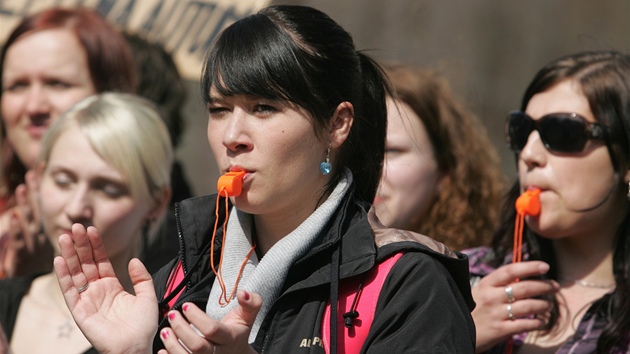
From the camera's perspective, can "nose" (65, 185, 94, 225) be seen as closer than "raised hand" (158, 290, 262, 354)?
No

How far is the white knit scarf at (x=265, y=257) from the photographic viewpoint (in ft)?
7.34

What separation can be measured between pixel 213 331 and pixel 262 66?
0.64 metres

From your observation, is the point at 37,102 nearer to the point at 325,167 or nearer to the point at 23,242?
the point at 23,242

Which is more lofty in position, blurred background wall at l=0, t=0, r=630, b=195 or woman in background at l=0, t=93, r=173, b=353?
blurred background wall at l=0, t=0, r=630, b=195

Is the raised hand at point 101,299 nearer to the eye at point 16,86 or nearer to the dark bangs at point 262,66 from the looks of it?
the dark bangs at point 262,66

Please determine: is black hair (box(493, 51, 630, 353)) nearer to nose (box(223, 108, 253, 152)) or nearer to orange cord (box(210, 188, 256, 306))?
orange cord (box(210, 188, 256, 306))

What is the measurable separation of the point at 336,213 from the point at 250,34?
0.46 m

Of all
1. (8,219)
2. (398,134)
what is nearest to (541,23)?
(398,134)

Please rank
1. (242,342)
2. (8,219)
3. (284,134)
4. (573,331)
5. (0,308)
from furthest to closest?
(8,219)
(0,308)
(573,331)
(284,134)
(242,342)

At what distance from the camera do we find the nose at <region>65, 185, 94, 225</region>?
348 centimetres

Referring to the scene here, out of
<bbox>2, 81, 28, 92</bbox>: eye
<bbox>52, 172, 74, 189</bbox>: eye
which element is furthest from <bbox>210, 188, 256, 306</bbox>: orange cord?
<bbox>2, 81, 28, 92</bbox>: eye

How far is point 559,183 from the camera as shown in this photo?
3014 mm

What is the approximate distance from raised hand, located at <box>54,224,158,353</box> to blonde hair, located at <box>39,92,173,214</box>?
49.7 inches

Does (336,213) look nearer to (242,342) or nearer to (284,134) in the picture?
(284,134)
